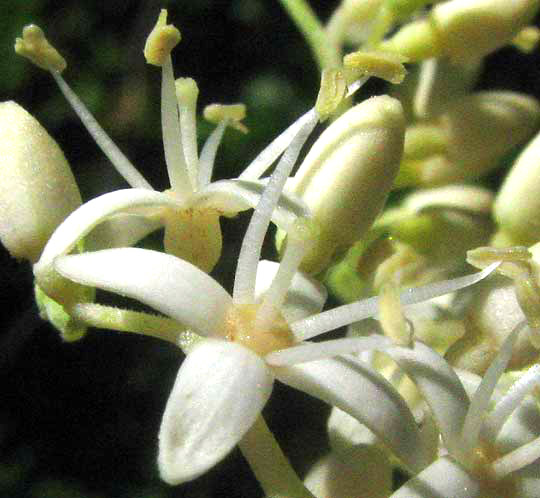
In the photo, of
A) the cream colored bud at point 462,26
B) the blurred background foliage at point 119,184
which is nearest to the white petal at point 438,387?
the cream colored bud at point 462,26

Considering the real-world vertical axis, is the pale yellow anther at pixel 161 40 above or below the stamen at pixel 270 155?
above

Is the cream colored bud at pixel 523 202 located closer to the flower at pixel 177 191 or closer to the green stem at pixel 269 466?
the flower at pixel 177 191

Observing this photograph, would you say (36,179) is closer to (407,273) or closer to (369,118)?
(369,118)

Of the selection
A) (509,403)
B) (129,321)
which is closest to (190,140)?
(129,321)

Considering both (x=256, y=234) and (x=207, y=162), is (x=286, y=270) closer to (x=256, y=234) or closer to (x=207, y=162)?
(x=256, y=234)

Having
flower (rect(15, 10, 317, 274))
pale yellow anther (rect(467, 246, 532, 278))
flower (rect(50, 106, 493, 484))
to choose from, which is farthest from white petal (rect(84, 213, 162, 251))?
pale yellow anther (rect(467, 246, 532, 278))

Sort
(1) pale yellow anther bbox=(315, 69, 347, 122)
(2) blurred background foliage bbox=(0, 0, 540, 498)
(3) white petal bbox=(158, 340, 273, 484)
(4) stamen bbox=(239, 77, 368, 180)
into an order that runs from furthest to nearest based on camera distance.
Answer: (2) blurred background foliage bbox=(0, 0, 540, 498)
(4) stamen bbox=(239, 77, 368, 180)
(1) pale yellow anther bbox=(315, 69, 347, 122)
(3) white petal bbox=(158, 340, 273, 484)

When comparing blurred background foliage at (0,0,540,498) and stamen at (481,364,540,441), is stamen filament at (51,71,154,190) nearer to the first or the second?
stamen at (481,364,540,441)
